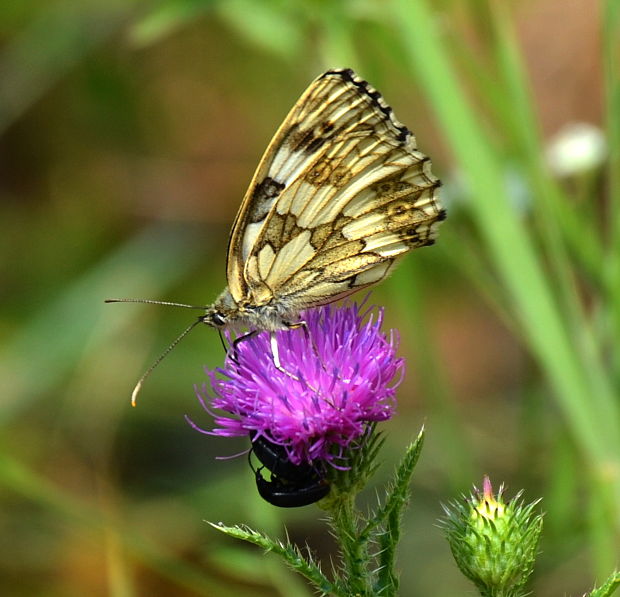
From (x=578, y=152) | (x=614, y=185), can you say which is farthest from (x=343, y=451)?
(x=578, y=152)

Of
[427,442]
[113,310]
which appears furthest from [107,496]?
[427,442]

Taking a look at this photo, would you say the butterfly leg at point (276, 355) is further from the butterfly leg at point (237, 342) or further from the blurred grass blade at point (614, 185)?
the blurred grass blade at point (614, 185)

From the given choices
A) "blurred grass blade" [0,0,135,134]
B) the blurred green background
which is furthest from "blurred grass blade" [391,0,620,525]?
"blurred grass blade" [0,0,135,134]

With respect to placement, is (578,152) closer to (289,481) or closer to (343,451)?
(343,451)

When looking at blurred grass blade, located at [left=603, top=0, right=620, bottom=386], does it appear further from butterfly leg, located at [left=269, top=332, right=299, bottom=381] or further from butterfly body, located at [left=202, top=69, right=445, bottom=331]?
butterfly leg, located at [left=269, top=332, right=299, bottom=381]

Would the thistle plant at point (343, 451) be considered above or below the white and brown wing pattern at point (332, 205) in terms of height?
below

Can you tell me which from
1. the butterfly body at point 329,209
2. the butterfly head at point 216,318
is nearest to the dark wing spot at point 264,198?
the butterfly body at point 329,209

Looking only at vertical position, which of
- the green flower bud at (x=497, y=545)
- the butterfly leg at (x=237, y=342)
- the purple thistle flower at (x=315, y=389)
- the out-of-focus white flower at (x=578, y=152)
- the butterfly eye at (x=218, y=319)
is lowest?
the green flower bud at (x=497, y=545)

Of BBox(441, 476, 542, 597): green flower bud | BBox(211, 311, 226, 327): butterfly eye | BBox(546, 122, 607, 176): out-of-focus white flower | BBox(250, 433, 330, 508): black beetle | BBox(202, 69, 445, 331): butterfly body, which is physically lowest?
BBox(441, 476, 542, 597): green flower bud
